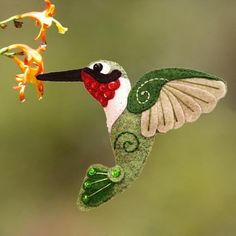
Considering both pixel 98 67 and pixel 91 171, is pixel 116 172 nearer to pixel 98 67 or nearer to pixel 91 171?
pixel 91 171

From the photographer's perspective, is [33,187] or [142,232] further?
[33,187]

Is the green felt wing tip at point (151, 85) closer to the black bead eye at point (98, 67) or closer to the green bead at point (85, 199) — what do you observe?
the black bead eye at point (98, 67)

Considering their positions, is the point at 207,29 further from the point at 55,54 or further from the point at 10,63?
the point at 10,63

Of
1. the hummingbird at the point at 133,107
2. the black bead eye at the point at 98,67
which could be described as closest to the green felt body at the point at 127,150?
the hummingbird at the point at 133,107

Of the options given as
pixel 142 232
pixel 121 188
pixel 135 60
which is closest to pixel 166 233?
pixel 142 232

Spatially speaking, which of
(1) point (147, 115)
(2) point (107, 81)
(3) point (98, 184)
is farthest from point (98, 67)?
(3) point (98, 184)

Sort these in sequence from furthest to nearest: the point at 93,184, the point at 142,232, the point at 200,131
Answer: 1. the point at 200,131
2. the point at 142,232
3. the point at 93,184

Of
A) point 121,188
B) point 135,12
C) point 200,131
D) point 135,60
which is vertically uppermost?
point 135,12
